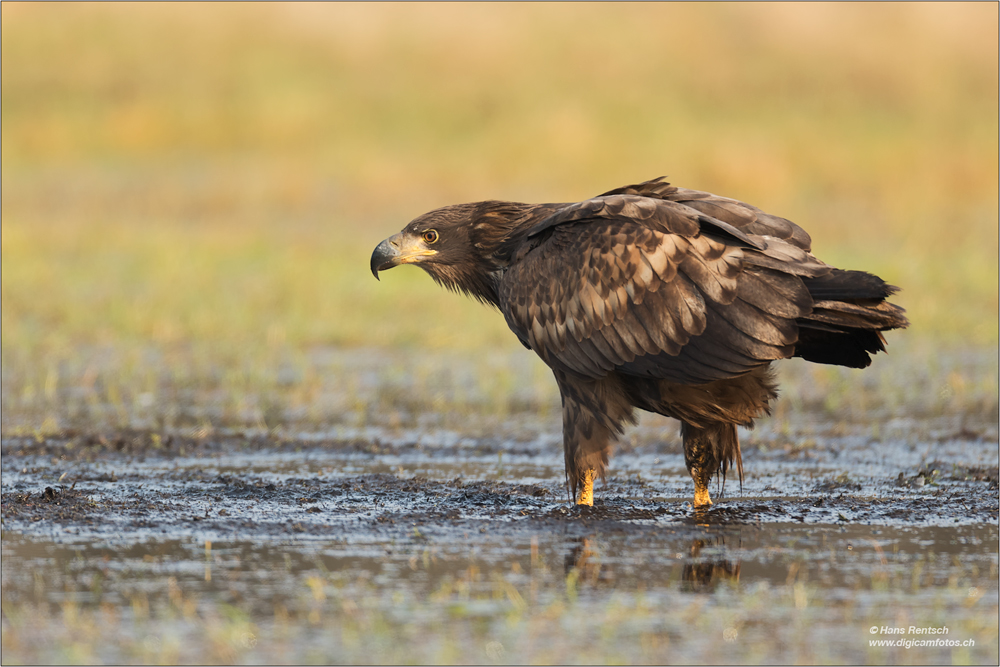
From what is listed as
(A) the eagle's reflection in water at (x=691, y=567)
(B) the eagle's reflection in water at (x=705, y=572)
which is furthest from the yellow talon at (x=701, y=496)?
(B) the eagle's reflection in water at (x=705, y=572)

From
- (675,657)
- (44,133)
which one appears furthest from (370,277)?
(44,133)

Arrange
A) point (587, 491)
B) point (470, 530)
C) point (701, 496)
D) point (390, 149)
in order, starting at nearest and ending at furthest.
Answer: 1. point (470, 530)
2. point (587, 491)
3. point (701, 496)
4. point (390, 149)

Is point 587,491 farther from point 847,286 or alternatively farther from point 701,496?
point 847,286

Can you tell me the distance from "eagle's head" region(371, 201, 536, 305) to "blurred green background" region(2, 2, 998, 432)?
2.98 metres

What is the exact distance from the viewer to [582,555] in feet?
17.4

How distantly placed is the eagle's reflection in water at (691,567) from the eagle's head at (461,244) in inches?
75.7

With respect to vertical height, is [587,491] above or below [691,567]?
above

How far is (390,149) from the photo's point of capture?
863 inches

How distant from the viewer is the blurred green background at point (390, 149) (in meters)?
11.8

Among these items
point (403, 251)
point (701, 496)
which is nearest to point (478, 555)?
point (701, 496)

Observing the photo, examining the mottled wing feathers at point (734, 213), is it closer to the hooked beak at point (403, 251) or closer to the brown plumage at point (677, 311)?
the brown plumage at point (677, 311)

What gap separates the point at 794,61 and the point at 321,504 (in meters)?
23.7

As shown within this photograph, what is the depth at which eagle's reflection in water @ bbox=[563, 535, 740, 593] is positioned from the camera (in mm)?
4879

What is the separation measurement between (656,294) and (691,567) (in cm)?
134
